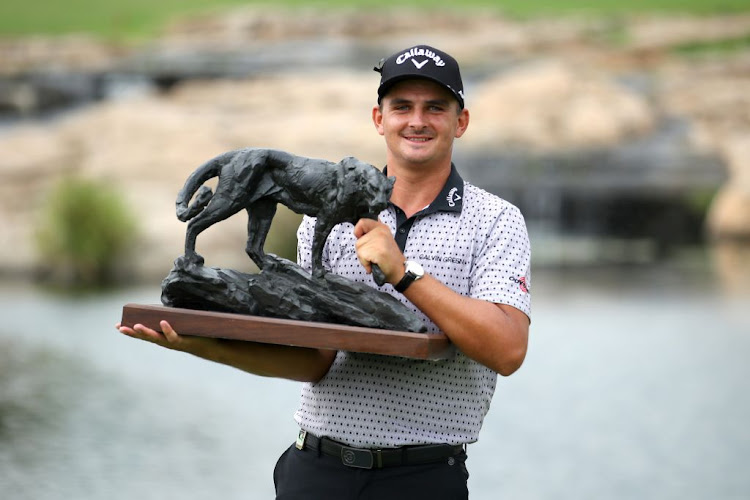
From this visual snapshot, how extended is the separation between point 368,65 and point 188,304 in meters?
21.9

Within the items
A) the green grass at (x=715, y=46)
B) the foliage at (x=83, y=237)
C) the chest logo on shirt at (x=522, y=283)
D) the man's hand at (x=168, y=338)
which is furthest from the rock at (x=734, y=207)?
the man's hand at (x=168, y=338)

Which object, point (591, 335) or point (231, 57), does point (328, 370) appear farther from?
point (231, 57)

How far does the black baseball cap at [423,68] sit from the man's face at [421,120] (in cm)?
3

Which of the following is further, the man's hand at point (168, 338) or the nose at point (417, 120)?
the man's hand at point (168, 338)

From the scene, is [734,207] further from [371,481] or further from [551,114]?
[371,481]

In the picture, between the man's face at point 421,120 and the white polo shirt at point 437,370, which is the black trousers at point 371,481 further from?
the man's face at point 421,120

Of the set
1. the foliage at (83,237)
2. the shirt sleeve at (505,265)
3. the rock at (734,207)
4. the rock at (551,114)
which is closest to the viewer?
the shirt sleeve at (505,265)

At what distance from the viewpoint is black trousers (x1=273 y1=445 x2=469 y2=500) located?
2684 mm

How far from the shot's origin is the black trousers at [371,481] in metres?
2.68

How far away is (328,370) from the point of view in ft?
9.39

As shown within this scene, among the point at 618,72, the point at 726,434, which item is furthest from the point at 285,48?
the point at 726,434

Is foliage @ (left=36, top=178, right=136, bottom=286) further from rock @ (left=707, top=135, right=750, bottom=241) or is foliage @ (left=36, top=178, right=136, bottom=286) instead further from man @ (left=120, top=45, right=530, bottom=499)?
man @ (left=120, top=45, right=530, bottom=499)

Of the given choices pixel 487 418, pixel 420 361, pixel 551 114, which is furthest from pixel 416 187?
pixel 551 114

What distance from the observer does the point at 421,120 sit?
2693 millimetres
